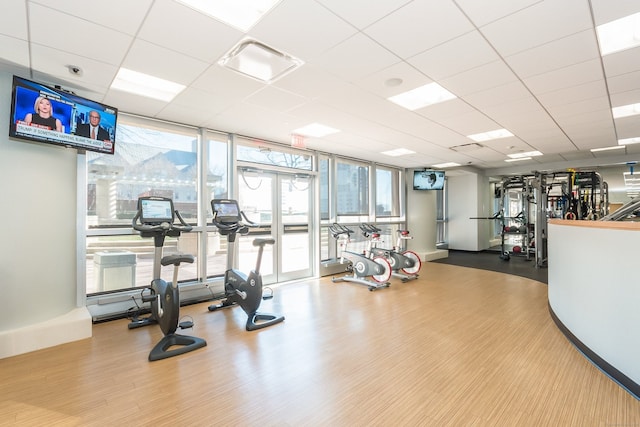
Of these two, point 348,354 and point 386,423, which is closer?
point 386,423

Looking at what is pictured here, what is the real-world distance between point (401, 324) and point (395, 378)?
4.42 ft

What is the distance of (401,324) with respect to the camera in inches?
150

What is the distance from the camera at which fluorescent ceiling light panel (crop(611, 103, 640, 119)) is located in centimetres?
421

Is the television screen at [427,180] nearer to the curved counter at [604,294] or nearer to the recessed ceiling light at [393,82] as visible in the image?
the curved counter at [604,294]

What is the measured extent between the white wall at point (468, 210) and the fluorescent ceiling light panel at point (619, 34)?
320 inches

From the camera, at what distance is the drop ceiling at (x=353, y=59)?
2.19 m

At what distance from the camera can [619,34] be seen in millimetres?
2514

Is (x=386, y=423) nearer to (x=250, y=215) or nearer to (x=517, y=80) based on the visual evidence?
(x=517, y=80)

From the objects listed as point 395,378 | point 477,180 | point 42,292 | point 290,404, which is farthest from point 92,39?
point 477,180

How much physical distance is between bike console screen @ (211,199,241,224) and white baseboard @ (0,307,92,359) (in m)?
1.88

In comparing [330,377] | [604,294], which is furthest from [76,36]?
[604,294]

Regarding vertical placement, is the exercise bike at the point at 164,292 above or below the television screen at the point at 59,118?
below

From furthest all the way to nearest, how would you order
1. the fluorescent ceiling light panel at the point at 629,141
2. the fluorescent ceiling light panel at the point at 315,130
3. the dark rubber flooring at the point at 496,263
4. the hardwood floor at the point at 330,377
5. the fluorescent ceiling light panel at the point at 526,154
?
the fluorescent ceiling light panel at the point at 526,154 < the dark rubber flooring at the point at 496,263 < the fluorescent ceiling light panel at the point at 629,141 < the fluorescent ceiling light panel at the point at 315,130 < the hardwood floor at the point at 330,377

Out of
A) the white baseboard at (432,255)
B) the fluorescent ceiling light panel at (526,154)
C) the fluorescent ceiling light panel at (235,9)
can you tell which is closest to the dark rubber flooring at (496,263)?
the white baseboard at (432,255)
